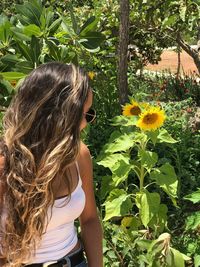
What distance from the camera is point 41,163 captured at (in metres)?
1.50

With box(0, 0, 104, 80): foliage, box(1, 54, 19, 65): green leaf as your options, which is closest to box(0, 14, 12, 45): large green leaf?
box(0, 0, 104, 80): foliage

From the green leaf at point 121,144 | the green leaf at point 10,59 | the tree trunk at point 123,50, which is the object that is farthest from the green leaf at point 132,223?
the tree trunk at point 123,50

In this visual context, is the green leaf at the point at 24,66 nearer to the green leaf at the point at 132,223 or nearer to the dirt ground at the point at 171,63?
the green leaf at the point at 132,223

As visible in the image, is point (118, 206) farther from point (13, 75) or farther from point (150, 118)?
point (13, 75)

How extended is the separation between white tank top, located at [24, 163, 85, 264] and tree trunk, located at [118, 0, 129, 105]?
262 cm

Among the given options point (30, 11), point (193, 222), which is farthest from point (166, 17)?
point (193, 222)

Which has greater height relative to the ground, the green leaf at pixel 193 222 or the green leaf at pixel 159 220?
the green leaf at pixel 193 222

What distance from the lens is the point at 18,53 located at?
11.2ft

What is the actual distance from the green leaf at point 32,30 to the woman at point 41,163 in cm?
171

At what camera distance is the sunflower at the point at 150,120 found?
277cm

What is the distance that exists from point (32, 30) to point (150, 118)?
1.03 metres

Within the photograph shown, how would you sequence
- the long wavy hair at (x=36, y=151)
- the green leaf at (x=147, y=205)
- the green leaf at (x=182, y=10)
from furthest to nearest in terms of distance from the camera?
the green leaf at (x=182, y=10) → the green leaf at (x=147, y=205) → the long wavy hair at (x=36, y=151)

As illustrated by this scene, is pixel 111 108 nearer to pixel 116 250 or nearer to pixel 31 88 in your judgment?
pixel 116 250

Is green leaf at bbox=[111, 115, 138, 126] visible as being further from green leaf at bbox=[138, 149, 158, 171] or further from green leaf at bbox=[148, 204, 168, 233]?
green leaf at bbox=[148, 204, 168, 233]
